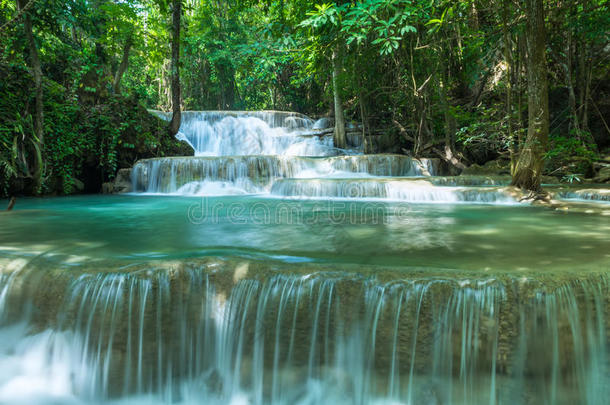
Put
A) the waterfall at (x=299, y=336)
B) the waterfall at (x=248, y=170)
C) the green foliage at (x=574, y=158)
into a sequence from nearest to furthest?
1. the waterfall at (x=299, y=336)
2. the green foliage at (x=574, y=158)
3. the waterfall at (x=248, y=170)

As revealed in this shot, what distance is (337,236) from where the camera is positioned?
13.4ft

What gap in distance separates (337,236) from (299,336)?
1783 millimetres

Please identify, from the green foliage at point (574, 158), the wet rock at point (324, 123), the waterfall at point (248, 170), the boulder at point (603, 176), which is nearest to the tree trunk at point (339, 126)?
the wet rock at point (324, 123)

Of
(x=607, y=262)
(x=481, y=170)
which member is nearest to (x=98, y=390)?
(x=607, y=262)

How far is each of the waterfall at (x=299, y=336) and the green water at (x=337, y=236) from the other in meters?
0.40

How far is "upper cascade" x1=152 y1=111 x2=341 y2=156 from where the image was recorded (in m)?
16.0

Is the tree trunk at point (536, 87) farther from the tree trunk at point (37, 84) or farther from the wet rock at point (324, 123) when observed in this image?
the wet rock at point (324, 123)

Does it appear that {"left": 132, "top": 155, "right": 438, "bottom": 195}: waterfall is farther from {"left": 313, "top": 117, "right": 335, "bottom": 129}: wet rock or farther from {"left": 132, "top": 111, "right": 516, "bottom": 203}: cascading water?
{"left": 313, "top": 117, "right": 335, "bottom": 129}: wet rock

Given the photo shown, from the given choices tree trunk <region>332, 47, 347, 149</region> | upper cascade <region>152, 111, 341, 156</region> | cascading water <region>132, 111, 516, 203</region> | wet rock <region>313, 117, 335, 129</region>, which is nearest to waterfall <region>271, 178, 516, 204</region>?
cascading water <region>132, 111, 516, 203</region>

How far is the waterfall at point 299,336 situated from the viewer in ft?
7.06

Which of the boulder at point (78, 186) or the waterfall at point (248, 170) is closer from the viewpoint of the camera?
the waterfall at point (248, 170)

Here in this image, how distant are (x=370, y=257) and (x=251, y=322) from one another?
1.18 meters

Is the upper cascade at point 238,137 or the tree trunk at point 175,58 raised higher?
the tree trunk at point 175,58

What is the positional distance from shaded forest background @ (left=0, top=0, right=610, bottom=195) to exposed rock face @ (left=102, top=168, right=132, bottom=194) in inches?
19.4
